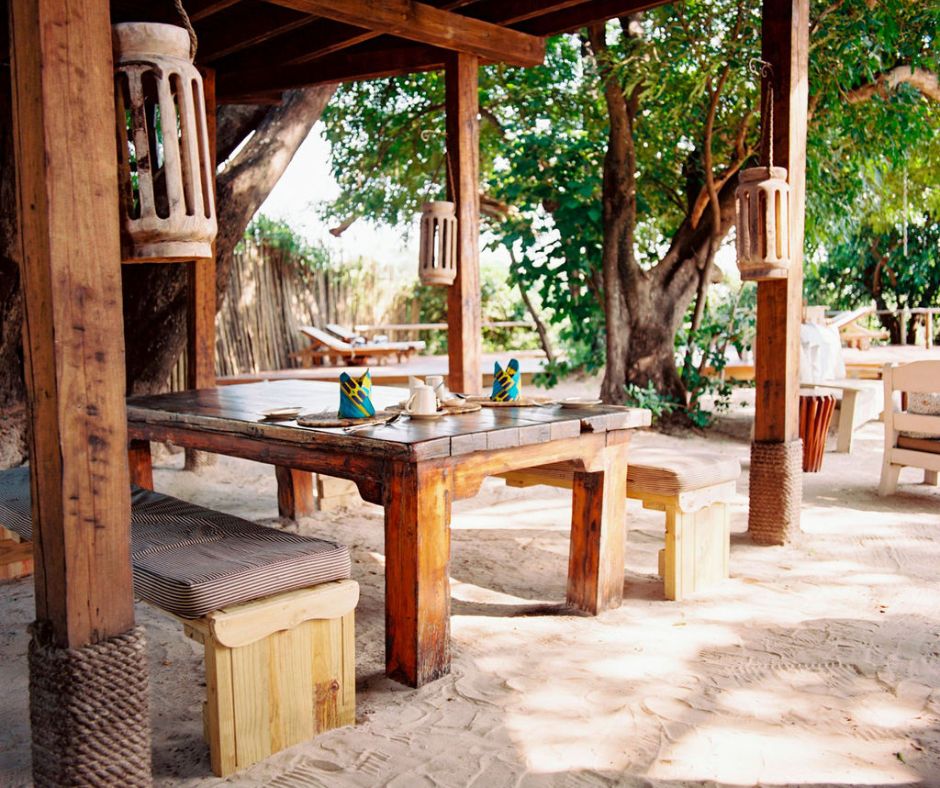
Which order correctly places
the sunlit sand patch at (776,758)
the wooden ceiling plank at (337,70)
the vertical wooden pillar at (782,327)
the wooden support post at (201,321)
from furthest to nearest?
the wooden support post at (201,321), the wooden ceiling plank at (337,70), the vertical wooden pillar at (782,327), the sunlit sand patch at (776,758)

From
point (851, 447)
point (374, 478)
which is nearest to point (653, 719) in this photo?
point (374, 478)

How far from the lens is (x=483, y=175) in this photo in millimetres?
10203

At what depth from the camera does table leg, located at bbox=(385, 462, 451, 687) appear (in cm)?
254

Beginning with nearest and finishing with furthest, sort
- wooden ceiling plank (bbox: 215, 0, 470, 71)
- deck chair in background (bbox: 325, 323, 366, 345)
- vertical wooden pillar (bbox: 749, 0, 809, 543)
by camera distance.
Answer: vertical wooden pillar (bbox: 749, 0, 809, 543) < wooden ceiling plank (bbox: 215, 0, 470, 71) < deck chair in background (bbox: 325, 323, 366, 345)

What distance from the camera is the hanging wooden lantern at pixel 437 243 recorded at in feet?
14.6

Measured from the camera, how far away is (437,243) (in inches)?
177

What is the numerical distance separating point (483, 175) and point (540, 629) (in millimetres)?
7854

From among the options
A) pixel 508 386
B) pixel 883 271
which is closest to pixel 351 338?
pixel 508 386

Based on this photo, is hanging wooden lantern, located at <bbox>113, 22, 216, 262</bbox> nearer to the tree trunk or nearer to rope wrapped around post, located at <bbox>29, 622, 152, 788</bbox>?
rope wrapped around post, located at <bbox>29, 622, 152, 788</bbox>

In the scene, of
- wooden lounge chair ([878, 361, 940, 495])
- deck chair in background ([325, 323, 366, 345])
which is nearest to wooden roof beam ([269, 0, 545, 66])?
wooden lounge chair ([878, 361, 940, 495])

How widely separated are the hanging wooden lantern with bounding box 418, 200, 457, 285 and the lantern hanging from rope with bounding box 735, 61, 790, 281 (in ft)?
4.66

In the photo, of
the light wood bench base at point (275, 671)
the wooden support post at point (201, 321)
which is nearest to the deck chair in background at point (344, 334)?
the wooden support post at point (201, 321)

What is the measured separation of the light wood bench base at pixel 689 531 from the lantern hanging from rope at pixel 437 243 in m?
1.35

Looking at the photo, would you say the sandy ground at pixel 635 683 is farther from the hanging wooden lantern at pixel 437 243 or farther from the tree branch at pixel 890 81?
the tree branch at pixel 890 81
